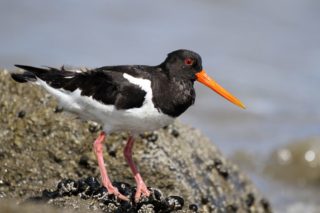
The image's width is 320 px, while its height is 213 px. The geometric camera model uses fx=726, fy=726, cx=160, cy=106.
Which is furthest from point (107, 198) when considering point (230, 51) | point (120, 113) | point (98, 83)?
point (230, 51)

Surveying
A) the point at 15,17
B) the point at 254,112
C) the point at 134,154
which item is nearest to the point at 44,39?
the point at 15,17

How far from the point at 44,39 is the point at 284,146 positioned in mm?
6133

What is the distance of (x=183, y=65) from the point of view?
659 centimetres

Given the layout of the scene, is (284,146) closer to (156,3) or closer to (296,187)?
(296,187)

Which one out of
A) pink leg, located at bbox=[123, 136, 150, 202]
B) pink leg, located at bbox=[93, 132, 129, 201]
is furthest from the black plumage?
pink leg, located at bbox=[123, 136, 150, 202]

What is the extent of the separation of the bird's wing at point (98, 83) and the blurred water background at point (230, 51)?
5.63 meters

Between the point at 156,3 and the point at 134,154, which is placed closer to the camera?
the point at 134,154

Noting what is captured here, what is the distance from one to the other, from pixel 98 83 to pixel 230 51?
10730 millimetres

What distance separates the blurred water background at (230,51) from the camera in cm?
1289

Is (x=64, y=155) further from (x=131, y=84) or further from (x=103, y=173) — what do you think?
(x=131, y=84)

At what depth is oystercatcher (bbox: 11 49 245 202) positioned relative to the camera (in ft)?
20.1

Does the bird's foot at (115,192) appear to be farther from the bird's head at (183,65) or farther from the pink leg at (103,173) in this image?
the bird's head at (183,65)

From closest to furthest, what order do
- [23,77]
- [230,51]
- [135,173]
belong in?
[135,173]
[23,77]
[230,51]

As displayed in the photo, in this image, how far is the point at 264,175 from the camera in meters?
12.2
